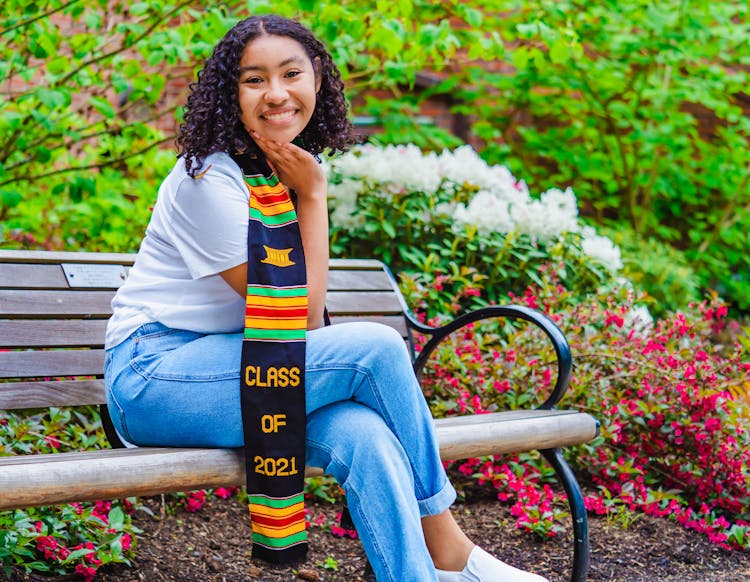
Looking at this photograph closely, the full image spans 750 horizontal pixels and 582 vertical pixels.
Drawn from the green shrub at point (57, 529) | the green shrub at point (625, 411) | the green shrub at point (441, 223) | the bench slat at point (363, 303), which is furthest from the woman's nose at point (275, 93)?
the green shrub at point (441, 223)

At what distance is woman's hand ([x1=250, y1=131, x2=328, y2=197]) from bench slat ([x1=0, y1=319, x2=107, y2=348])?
737 mm

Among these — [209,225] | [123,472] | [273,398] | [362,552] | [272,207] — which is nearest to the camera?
[123,472]

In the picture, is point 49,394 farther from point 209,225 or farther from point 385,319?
point 385,319

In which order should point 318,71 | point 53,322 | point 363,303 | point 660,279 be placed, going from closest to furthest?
point 318,71 → point 53,322 → point 363,303 → point 660,279

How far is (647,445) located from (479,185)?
1550mm

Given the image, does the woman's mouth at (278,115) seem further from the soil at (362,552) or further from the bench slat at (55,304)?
the soil at (362,552)

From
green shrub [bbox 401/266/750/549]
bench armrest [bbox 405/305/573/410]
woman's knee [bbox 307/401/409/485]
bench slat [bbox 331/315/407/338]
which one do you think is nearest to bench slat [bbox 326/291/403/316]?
bench slat [bbox 331/315/407/338]

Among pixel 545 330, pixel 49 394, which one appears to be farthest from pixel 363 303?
pixel 49 394

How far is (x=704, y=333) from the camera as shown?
13.0ft

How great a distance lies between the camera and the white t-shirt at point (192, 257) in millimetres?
2059

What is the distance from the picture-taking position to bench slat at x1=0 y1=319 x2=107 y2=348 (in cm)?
239

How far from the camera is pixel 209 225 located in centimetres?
206

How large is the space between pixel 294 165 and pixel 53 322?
0.82 m

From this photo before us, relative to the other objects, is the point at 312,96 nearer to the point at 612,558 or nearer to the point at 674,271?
the point at 612,558
